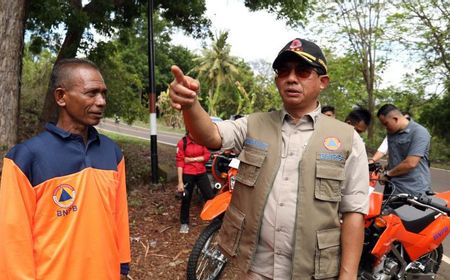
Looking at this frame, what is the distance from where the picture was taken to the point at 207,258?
3.55 meters

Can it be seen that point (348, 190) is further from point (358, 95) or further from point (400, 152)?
point (358, 95)

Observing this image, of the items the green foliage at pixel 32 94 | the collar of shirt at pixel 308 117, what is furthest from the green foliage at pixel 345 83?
the collar of shirt at pixel 308 117

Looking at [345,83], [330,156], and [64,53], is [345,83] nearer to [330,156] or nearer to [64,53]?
[64,53]

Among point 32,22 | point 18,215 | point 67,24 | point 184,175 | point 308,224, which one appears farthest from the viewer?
point 32,22

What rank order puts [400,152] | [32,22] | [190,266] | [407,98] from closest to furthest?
[190,266], [400,152], [32,22], [407,98]

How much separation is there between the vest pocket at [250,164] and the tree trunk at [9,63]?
2.56 m

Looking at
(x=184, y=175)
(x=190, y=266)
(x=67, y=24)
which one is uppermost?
(x=67, y=24)

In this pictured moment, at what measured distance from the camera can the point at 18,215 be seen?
1600mm

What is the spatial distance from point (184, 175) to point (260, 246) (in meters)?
3.37

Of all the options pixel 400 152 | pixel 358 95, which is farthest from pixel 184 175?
pixel 358 95

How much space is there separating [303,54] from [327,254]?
3.00 ft

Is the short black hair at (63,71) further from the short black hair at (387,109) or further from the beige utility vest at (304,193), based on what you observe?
the short black hair at (387,109)

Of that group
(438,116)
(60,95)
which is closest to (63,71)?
(60,95)

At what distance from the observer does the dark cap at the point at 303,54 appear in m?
1.78
